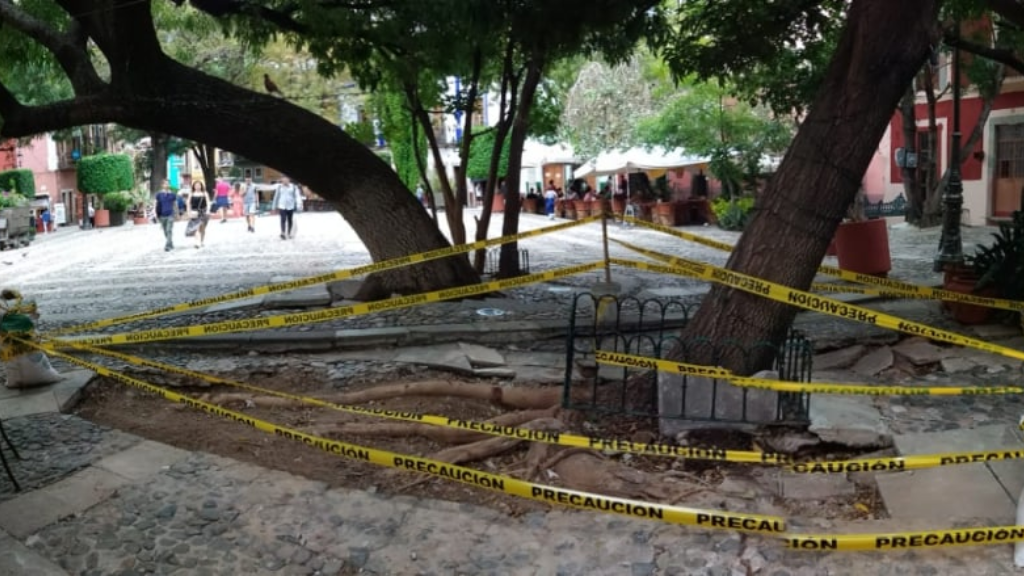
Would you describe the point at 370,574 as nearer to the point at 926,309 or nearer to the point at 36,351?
the point at 36,351

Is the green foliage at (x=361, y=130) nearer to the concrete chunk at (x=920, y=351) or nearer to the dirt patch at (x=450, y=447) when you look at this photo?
the dirt patch at (x=450, y=447)

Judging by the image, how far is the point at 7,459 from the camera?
16.1 feet

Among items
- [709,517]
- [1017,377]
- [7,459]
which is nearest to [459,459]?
[709,517]

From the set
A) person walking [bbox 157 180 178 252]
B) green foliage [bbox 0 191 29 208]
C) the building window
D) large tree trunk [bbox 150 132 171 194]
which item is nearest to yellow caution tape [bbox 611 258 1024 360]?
person walking [bbox 157 180 178 252]

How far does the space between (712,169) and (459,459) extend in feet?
63.2

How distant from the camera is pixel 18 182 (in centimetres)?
3369

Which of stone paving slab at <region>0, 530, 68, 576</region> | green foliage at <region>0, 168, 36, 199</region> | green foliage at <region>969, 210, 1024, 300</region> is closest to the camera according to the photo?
stone paving slab at <region>0, 530, 68, 576</region>

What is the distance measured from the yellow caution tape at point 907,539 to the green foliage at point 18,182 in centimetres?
3419

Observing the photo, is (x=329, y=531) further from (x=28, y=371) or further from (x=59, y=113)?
(x=59, y=113)

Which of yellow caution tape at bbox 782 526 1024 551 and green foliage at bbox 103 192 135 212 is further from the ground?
green foliage at bbox 103 192 135 212

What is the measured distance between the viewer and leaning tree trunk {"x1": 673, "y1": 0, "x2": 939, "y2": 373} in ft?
17.2

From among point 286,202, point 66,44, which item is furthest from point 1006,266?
point 286,202

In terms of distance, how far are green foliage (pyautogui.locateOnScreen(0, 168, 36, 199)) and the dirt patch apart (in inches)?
1200

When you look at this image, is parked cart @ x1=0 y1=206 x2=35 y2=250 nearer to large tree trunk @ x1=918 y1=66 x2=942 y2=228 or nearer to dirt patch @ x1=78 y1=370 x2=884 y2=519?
dirt patch @ x1=78 y1=370 x2=884 y2=519
